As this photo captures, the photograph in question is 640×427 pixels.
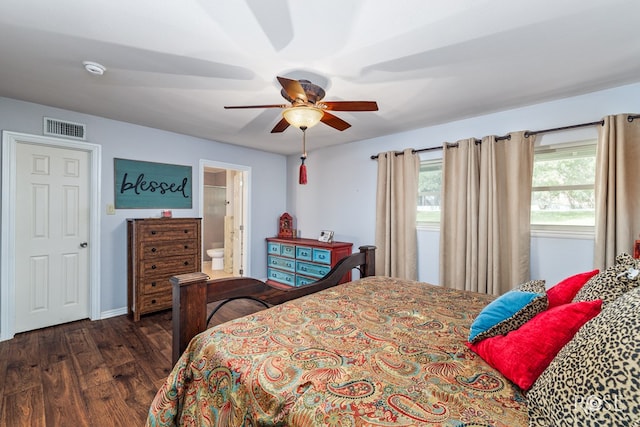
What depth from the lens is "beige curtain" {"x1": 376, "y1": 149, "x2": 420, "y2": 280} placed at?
354 centimetres

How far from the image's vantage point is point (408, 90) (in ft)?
8.06

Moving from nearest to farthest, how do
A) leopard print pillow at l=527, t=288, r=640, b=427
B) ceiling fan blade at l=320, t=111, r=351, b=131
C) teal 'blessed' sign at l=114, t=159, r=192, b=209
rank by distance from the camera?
leopard print pillow at l=527, t=288, r=640, b=427 < ceiling fan blade at l=320, t=111, r=351, b=131 < teal 'blessed' sign at l=114, t=159, r=192, b=209

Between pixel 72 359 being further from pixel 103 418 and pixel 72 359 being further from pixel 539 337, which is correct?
pixel 539 337

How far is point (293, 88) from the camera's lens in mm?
1774

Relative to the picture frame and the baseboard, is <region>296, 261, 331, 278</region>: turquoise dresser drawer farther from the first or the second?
the baseboard

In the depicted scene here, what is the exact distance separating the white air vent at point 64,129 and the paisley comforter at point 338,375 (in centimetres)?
317

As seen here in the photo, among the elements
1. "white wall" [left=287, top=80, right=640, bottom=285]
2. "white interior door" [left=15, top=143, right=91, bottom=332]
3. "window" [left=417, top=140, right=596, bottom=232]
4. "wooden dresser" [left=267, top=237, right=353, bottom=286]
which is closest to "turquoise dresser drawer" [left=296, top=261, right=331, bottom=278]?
"wooden dresser" [left=267, top=237, right=353, bottom=286]

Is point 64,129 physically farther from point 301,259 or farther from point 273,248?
point 301,259

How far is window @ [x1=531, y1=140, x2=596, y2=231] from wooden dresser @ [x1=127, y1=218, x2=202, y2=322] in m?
4.05

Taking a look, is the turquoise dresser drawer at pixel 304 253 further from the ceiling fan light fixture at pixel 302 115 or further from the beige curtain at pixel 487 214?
the ceiling fan light fixture at pixel 302 115

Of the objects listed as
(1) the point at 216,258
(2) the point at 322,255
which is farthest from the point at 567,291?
(1) the point at 216,258

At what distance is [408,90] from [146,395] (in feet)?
10.4

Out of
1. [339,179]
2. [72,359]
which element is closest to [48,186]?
[72,359]

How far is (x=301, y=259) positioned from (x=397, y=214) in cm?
166
